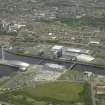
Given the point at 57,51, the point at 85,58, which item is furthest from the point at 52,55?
the point at 85,58

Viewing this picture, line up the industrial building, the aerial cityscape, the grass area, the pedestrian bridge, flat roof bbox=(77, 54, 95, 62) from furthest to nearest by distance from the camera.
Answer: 1. the industrial building
2. flat roof bbox=(77, 54, 95, 62)
3. the pedestrian bridge
4. the aerial cityscape
5. the grass area

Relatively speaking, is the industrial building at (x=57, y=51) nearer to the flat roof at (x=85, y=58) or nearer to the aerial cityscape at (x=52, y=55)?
the aerial cityscape at (x=52, y=55)

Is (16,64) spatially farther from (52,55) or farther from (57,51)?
(57,51)

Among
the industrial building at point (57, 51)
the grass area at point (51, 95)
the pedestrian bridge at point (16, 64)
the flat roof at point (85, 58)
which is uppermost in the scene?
the industrial building at point (57, 51)

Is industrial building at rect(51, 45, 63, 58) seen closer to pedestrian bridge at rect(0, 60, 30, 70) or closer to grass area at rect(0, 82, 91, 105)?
pedestrian bridge at rect(0, 60, 30, 70)

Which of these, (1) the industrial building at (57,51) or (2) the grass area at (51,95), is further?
(1) the industrial building at (57,51)

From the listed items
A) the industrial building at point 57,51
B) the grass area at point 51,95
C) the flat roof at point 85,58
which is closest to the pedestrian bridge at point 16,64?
the industrial building at point 57,51

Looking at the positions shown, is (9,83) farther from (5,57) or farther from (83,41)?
(83,41)

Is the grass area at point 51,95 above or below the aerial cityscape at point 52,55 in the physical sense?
below

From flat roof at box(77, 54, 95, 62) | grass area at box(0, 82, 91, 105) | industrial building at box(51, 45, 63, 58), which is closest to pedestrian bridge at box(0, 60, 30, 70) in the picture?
industrial building at box(51, 45, 63, 58)
